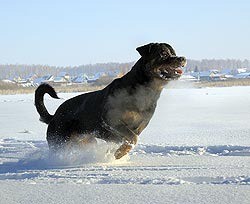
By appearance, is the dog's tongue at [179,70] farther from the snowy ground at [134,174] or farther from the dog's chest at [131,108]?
the snowy ground at [134,174]

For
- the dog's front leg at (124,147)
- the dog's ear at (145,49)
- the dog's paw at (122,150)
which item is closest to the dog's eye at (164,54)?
the dog's ear at (145,49)

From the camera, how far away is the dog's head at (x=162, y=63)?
21.1 feet

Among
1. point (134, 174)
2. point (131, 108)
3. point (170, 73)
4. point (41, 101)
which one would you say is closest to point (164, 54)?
point (170, 73)

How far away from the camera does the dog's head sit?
6426 mm

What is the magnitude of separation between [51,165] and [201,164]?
1.90 meters

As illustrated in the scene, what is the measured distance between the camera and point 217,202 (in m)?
3.64

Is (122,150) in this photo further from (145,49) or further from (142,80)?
(145,49)

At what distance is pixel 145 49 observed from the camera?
671 centimetres

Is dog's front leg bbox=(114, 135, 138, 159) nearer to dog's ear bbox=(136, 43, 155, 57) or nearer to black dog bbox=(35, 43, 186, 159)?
black dog bbox=(35, 43, 186, 159)

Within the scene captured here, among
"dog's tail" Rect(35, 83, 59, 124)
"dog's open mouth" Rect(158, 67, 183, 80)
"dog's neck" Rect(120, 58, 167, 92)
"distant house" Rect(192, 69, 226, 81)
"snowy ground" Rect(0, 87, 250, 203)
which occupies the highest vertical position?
"dog's open mouth" Rect(158, 67, 183, 80)

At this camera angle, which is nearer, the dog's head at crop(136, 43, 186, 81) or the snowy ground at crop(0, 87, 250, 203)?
the snowy ground at crop(0, 87, 250, 203)

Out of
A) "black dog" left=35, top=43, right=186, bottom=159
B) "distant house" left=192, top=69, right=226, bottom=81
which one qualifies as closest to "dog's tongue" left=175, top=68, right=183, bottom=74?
"black dog" left=35, top=43, right=186, bottom=159

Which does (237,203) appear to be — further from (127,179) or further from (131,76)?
(131,76)

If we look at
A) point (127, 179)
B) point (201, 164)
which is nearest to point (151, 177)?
point (127, 179)
